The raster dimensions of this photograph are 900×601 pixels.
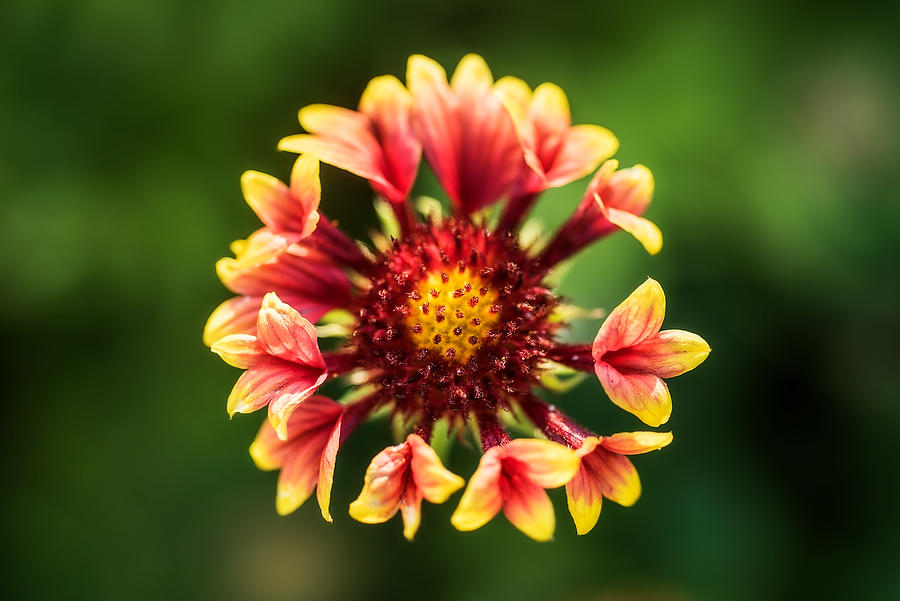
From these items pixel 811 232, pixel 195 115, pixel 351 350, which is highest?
pixel 811 232

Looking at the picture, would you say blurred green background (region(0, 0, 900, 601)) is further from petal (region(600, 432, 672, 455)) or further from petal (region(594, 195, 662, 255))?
petal (region(600, 432, 672, 455))

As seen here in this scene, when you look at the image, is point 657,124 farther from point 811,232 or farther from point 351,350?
point 351,350

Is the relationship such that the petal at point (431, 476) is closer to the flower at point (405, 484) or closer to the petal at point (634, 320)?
the flower at point (405, 484)

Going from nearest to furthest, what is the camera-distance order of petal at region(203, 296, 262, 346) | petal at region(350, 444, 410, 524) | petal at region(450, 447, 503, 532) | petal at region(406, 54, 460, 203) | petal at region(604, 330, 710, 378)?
petal at region(450, 447, 503, 532) → petal at region(350, 444, 410, 524) → petal at region(604, 330, 710, 378) → petal at region(203, 296, 262, 346) → petal at region(406, 54, 460, 203)

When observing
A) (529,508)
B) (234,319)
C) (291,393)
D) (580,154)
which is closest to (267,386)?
(291,393)

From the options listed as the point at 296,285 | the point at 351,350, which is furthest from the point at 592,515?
the point at 296,285

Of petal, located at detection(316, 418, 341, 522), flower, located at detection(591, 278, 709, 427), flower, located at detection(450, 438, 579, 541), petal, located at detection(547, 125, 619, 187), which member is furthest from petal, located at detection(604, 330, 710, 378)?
petal, located at detection(316, 418, 341, 522)

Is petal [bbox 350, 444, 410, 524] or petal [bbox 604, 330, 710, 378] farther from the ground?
petal [bbox 604, 330, 710, 378]
